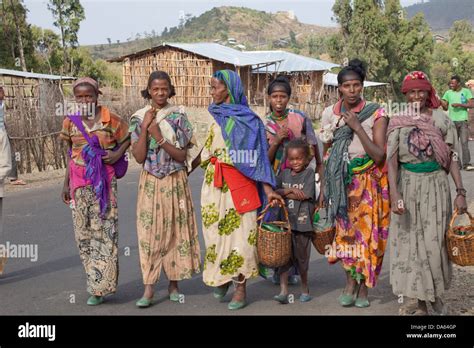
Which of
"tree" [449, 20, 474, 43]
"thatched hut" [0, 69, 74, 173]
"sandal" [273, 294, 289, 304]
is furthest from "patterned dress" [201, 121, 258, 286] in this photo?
"tree" [449, 20, 474, 43]

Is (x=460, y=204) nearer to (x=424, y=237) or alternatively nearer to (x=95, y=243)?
(x=424, y=237)

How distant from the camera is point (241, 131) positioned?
550cm

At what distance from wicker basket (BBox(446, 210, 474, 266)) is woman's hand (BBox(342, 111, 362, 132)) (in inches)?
Result: 40.7

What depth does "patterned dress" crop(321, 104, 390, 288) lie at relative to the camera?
17.7 feet

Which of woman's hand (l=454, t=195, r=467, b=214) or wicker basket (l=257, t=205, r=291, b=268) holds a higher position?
woman's hand (l=454, t=195, r=467, b=214)

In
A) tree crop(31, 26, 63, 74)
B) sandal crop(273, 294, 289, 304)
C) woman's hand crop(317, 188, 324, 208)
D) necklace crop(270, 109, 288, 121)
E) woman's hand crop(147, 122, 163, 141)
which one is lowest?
sandal crop(273, 294, 289, 304)

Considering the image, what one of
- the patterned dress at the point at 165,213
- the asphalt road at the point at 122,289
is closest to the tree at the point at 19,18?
the asphalt road at the point at 122,289

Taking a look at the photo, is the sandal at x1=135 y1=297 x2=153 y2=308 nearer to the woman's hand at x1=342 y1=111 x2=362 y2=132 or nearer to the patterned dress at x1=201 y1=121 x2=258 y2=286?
the patterned dress at x1=201 y1=121 x2=258 y2=286

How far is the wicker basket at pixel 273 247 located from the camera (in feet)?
17.3

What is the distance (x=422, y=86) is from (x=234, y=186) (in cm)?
168

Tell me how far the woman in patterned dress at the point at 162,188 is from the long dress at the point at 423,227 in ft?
5.72

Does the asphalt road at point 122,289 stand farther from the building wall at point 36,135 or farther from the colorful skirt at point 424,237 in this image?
the building wall at point 36,135

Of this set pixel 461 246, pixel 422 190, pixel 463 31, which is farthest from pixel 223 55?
pixel 463 31
